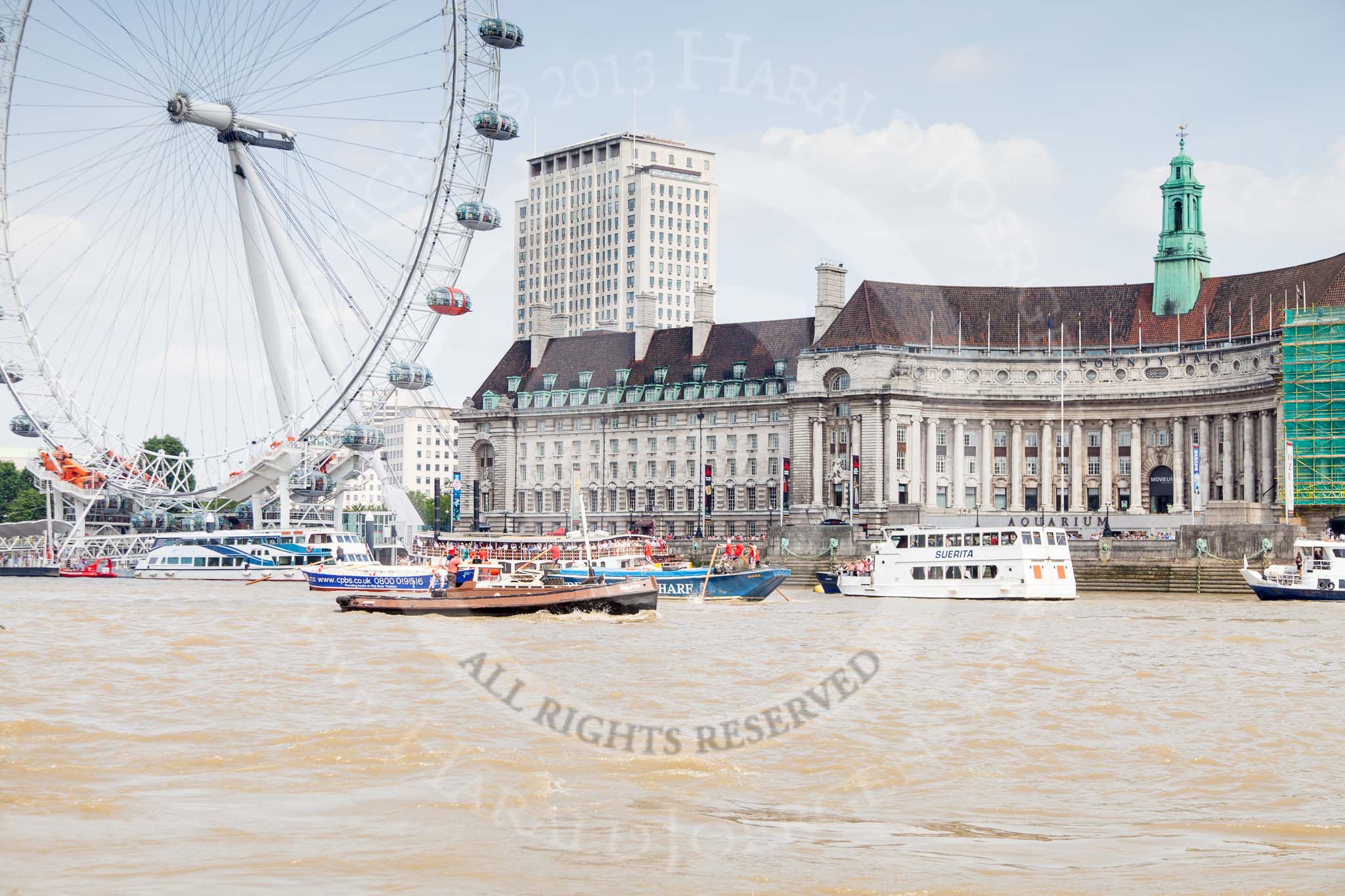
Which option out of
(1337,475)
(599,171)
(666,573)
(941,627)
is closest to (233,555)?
(666,573)

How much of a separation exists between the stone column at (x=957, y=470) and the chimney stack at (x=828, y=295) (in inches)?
481

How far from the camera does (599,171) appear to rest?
11450 centimetres

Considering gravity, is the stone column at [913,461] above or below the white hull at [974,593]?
above

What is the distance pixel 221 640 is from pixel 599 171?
253ft

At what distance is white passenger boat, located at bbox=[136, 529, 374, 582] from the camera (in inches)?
3430

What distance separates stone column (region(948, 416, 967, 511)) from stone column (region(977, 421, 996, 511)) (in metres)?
1.31

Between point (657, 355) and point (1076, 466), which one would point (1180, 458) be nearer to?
point (1076, 466)

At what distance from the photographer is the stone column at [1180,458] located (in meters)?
111

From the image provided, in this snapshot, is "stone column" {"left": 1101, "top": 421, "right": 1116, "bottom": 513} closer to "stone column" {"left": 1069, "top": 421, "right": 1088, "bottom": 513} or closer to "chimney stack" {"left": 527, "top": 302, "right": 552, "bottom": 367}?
"stone column" {"left": 1069, "top": 421, "right": 1088, "bottom": 513}

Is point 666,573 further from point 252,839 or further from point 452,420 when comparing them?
point 452,420

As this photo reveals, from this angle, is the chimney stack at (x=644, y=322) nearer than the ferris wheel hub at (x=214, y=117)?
No

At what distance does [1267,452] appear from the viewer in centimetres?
10338

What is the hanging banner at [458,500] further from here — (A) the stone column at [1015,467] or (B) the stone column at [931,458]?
(A) the stone column at [1015,467]

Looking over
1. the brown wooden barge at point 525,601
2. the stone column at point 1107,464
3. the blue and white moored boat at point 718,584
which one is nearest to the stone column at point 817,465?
the stone column at point 1107,464
